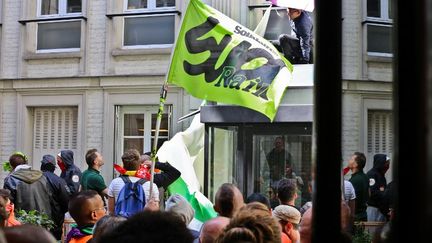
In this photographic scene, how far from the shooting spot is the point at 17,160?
7.86 meters

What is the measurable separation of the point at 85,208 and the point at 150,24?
985cm

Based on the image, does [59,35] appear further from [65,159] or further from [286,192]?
[286,192]

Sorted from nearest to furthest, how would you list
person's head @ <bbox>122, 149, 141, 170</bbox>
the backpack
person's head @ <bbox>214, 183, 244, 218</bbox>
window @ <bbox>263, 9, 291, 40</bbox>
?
person's head @ <bbox>214, 183, 244, 218</bbox> → the backpack → person's head @ <bbox>122, 149, 141, 170</bbox> → window @ <bbox>263, 9, 291, 40</bbox>

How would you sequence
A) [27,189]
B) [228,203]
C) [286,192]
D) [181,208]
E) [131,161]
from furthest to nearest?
[27,189], [131,161], [286,192], [181,208], [228,203]

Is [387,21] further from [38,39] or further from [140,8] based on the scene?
[38,39]

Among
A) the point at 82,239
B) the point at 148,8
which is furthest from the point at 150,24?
the point at 82,239

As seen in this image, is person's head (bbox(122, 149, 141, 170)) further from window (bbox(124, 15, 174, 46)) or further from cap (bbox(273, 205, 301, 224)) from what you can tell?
window (bbox(124, 15, 174, 46))

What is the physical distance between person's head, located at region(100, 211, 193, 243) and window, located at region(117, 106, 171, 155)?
444 inches

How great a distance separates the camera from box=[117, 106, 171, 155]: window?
1327 centimetres

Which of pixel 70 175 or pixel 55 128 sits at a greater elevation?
pixel 55 128

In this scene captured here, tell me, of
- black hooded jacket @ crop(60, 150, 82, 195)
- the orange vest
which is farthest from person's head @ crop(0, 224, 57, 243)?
black hooded jacket @ crop(60, 150, 82, 195)

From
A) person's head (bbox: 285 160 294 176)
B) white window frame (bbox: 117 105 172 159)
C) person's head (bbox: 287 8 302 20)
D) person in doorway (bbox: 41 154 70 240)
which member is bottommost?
person in doorway (bbox: 41 154 70 240)

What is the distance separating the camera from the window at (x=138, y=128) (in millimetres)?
13273

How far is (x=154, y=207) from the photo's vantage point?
4.79 meters
